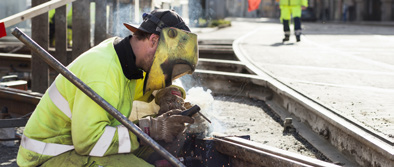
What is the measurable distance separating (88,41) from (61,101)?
4.63 metres

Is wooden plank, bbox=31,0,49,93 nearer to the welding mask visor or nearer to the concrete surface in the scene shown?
the concrete surface

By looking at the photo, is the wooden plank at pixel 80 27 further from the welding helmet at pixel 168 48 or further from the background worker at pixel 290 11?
the background worker at pixel 290 11

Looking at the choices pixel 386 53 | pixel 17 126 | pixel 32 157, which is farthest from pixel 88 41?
pixel 386 53

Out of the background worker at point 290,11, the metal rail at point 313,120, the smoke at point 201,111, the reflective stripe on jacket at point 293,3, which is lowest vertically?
the metal rail at point 313,120

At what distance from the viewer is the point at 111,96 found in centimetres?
304

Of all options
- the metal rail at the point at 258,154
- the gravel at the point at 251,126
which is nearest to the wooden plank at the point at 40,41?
the gravel at the point at 251,126

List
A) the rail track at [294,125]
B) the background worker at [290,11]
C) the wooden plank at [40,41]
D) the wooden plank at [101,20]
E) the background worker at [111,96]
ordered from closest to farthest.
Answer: the background worker at [111,96]
the rail track at [294,125]
the wooden plank at [40,41]
the wooden plank at [101,20]
the background worker at [290,11]

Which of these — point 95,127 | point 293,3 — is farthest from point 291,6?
point 95,127

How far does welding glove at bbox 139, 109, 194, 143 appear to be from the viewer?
3.23 m

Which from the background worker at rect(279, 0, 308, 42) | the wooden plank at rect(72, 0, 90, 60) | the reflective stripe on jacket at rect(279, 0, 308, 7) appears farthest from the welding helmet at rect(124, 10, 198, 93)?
the reflective stripe on jacket at rect(279, 0, 308, 7)

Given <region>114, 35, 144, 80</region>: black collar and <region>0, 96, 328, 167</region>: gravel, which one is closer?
<region>114, 35, 144, 80</region>: black collar

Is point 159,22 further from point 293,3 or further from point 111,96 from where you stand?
point 293,3

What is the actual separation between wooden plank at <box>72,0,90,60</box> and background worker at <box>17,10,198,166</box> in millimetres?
4394

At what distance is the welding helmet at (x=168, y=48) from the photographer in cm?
321
